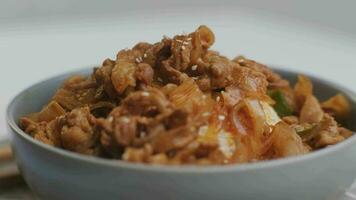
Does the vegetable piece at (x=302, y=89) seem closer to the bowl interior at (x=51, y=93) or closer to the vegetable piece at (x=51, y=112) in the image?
the bowl interior at (x=51, y=93)

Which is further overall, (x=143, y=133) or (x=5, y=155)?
(x=5, y=155)

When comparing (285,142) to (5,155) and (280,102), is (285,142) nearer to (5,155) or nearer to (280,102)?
(280,102)

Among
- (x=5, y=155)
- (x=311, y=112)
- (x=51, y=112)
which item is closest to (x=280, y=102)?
(x=311, y=112)

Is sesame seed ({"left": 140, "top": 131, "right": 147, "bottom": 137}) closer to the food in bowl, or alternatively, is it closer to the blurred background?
the food in bowl

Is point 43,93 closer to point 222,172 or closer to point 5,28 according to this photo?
point 222,172

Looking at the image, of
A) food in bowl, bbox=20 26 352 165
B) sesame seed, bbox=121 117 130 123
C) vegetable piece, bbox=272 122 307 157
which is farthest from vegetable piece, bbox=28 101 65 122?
vegetable piece, bbox=272 122 307 157
